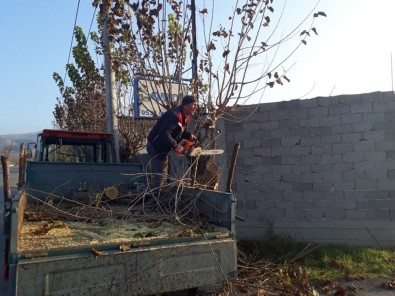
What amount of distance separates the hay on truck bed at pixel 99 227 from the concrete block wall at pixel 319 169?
3034 millimetres

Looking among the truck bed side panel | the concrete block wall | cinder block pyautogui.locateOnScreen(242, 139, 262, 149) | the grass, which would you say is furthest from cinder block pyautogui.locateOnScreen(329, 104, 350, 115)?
the truck bed side panel

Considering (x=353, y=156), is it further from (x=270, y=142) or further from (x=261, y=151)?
(x=261, y=151)

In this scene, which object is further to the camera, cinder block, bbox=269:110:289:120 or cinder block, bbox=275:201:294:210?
cinder block, bbox=269:110:289:120

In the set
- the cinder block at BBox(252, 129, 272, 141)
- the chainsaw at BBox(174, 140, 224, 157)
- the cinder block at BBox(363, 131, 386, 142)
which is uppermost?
the cinder block at BBox(252, 129, 272, 141)

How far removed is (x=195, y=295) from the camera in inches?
159

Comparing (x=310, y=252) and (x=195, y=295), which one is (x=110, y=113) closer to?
(x=310, y=252)

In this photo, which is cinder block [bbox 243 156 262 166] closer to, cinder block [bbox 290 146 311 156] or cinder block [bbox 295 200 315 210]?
cinder block [bbox 290 146 311 156]

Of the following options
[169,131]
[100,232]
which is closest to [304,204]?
[169,131]

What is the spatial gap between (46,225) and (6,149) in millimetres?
1121

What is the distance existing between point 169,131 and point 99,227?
1.79 metres

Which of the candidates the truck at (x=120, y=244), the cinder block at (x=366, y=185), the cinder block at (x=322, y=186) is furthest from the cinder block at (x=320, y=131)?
the truck at (x=120, y=244)

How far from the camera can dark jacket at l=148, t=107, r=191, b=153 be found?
18.7ft

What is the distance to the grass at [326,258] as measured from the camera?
6.16 m

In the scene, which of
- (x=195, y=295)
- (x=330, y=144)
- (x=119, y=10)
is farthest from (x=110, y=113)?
(x=195, y=295)
